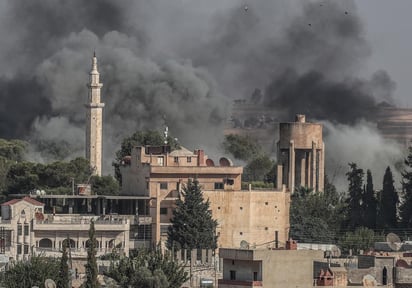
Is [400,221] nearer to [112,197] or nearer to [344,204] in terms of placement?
[344,204]

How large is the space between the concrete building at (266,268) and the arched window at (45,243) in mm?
27858

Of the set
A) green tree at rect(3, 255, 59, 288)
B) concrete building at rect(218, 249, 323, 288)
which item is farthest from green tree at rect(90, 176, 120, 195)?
concrete building at rect(218, 249, 323, 288)

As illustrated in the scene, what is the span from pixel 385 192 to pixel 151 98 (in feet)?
87.5

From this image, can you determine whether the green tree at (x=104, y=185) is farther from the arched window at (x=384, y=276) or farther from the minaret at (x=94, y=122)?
the arched window at (x=384, y=276)

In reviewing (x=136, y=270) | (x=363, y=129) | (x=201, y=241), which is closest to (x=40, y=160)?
(x=363, y=129)

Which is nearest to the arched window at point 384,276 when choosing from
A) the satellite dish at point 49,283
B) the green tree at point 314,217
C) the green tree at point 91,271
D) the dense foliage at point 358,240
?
the green tree at point 91,271

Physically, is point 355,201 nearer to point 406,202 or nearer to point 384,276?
point 406,202

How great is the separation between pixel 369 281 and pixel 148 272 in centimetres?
507

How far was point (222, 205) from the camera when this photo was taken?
283 feet

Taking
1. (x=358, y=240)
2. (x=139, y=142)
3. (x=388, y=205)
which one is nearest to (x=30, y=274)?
(x=358, y=240)

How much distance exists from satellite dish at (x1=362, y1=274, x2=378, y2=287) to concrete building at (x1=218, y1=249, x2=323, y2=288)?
1804mm

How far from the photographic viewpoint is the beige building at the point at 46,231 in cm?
8256

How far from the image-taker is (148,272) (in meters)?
59.3

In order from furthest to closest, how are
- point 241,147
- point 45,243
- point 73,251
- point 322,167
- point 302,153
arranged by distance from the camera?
point 241,147 < point 302,153 < point 322,167 < point 45,243 < point 73,251
